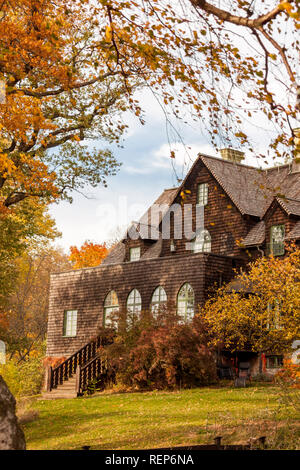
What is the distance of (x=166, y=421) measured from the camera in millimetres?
15383

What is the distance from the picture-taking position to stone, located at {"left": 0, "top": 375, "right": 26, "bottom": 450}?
23.9 ft

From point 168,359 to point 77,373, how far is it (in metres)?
5.30

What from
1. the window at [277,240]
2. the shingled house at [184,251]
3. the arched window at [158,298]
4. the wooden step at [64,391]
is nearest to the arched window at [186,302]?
the shingled house at [184,251]

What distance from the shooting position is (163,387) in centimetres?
2373

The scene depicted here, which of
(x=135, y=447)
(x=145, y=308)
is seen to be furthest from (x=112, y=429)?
(x=145, y=308)

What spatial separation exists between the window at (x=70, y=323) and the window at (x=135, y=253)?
4238 millimetres

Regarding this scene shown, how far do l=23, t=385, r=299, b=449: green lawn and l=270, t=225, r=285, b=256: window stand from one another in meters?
7.70

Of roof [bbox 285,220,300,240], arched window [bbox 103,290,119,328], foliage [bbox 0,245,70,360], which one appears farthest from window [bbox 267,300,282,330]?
foliage [bbox 0,245,70,360]

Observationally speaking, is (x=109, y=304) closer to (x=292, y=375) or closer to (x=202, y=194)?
(x=202, y=194)

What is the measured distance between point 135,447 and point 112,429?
8.61 feet

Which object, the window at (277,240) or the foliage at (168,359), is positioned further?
the window at (277,240)

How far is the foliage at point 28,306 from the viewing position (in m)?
44.1

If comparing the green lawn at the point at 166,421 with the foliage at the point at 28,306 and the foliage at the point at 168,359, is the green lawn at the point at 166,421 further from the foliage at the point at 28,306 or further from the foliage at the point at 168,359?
the foliage at the point at 28,306

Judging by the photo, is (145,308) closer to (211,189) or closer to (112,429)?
(211,189)
